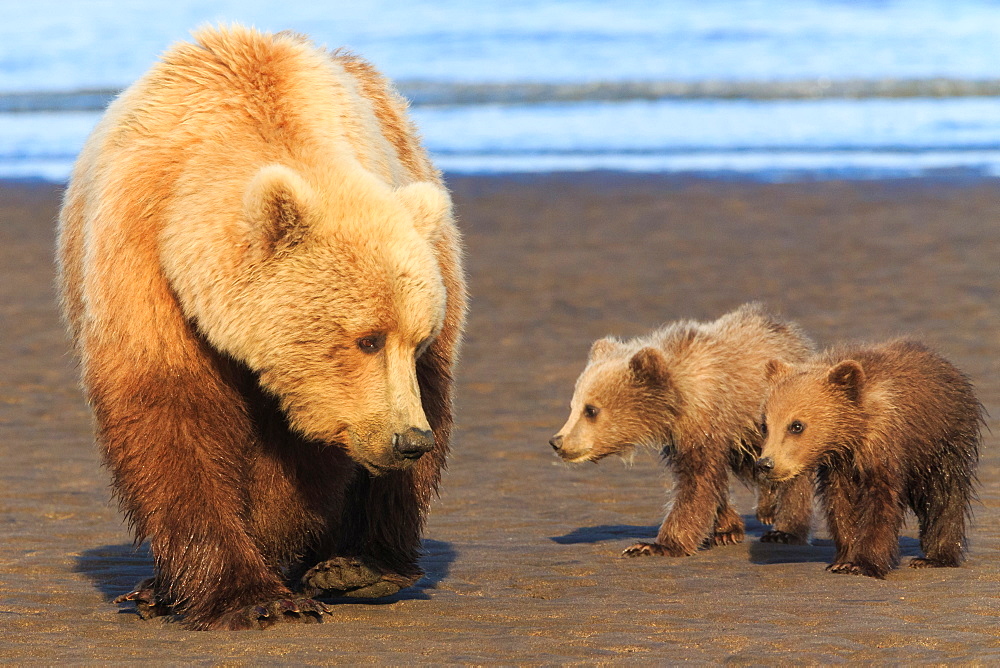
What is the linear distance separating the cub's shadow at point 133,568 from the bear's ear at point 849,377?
72.6 inches

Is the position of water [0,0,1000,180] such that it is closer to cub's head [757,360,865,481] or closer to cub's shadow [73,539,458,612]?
cub's shadow [73,539,458,612]

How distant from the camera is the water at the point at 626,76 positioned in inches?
802

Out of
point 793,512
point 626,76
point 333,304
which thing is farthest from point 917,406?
point 626,76

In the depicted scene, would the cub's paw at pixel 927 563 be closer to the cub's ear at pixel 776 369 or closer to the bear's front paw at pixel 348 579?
the cub's ear at pixel 776 369

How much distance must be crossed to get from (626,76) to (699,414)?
22.2m

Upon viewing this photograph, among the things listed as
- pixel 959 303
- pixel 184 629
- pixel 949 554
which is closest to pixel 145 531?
pixel 184 629

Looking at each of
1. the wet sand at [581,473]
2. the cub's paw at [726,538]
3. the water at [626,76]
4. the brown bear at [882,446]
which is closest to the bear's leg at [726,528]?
the cub's paw at [726,538]

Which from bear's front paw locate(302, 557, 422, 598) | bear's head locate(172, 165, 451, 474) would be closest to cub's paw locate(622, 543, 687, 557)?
bear's front paw locate(302, 557, 422, 598)

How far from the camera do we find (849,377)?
250 inches

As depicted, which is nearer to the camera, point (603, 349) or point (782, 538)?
point (782, 538)

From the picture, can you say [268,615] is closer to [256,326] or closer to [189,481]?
[189,481]

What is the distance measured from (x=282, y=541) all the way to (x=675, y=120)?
19.2 metres

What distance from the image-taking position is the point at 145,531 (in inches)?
203

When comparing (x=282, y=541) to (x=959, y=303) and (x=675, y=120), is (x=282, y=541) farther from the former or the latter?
(x=675, y=120)
